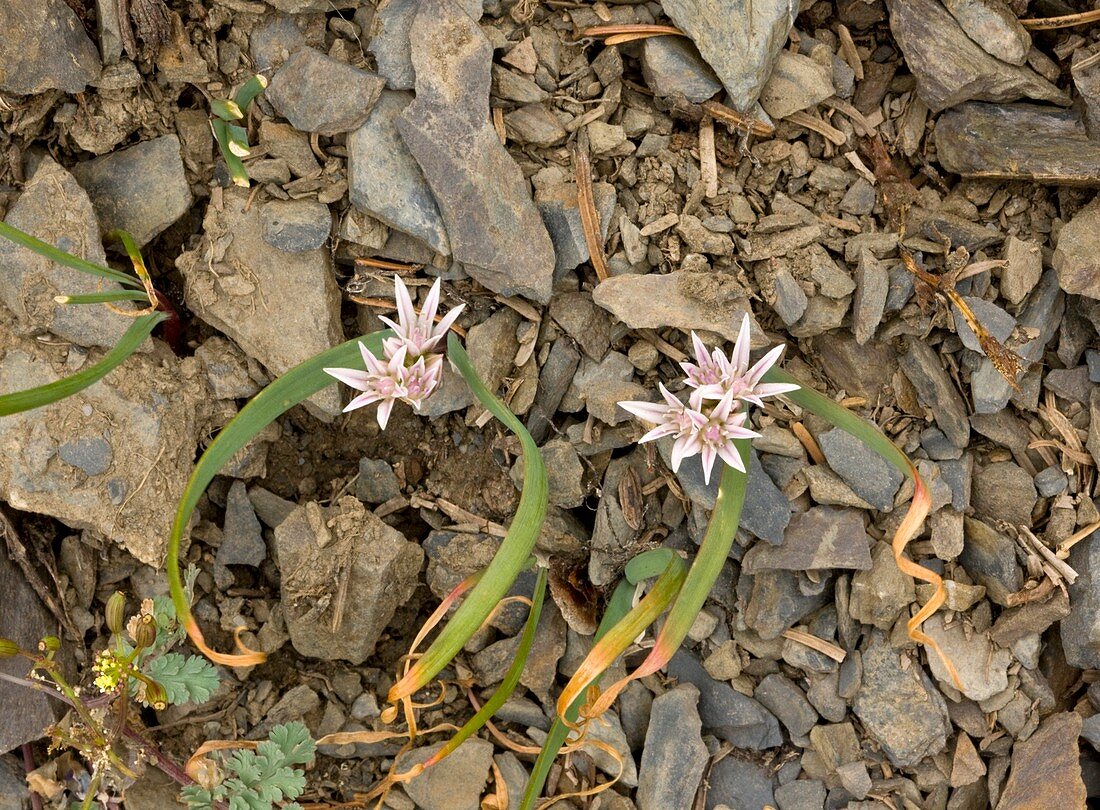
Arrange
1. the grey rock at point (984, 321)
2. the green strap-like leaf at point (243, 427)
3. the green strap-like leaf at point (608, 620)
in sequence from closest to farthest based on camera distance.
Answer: the green strap-like leaf at point (243, 427) → the green strap-like leaf at point (608, 620) → the grey rock at point (984, 321)

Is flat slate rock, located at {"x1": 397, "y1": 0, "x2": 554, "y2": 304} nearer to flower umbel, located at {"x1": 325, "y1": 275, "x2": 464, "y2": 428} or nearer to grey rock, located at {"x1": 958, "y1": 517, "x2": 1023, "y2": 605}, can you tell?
flower umbel, located at {"x1": 325, "y1": 275, "x2": 464, "y2": 428}

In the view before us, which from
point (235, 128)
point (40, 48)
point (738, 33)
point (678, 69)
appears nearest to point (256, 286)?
point (235, 128)

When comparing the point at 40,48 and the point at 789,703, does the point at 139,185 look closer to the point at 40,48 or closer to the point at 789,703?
the point at 40,48

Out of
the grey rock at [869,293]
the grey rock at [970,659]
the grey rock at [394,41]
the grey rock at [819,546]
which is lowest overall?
the grey rock at [970,659]

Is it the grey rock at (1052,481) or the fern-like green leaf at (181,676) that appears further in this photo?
the grey rock at (1052,481)

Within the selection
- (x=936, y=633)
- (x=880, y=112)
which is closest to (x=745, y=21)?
(x=880, y=112)

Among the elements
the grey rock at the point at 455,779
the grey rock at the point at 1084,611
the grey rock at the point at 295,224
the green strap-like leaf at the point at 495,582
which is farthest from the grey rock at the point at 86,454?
the grey rock at the point at 1084,611

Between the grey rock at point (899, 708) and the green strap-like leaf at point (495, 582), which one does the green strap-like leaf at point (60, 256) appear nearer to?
the green strap-like leaf at point (495, 582)

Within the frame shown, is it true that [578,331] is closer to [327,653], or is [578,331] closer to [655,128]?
[655,128]

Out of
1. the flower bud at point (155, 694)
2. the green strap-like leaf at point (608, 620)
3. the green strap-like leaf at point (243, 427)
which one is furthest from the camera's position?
the green strap-like leaf at point (608, 620)
